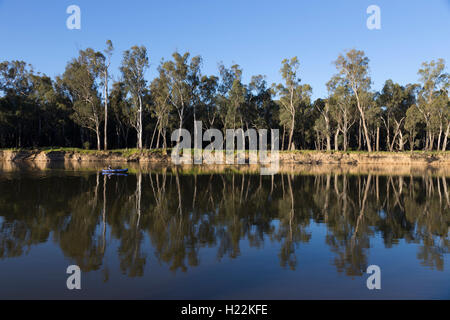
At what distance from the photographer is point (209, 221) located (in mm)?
13586

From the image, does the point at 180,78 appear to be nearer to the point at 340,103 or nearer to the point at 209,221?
the point at 340,103

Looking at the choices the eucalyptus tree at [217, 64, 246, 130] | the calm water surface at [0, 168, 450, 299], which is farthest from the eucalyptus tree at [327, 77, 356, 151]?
the calm water surface at [0, 168, 450, 299]

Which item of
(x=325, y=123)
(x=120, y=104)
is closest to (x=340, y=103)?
(x=325, y=123)

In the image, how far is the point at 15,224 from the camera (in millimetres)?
12664

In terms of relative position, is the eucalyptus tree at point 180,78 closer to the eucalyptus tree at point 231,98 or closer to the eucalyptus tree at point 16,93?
the eucalyptus tree at point 231,98

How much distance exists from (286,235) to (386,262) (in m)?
3.45

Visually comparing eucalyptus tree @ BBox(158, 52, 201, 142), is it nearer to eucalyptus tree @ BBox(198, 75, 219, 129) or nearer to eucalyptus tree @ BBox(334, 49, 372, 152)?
eucalyptus tree @ BBox(198, 75, 219, 129)

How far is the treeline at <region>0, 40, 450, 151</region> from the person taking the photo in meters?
59.1

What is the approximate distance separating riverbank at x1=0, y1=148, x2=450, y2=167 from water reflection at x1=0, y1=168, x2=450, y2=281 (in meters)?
33.6

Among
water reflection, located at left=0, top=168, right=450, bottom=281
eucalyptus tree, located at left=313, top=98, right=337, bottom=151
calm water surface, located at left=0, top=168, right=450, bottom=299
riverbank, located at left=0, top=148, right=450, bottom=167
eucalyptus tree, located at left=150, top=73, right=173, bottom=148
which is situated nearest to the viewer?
calm water surface, located at left=0, top=168, right=450, bottom=299

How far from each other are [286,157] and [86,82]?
123 feet

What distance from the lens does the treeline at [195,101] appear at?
5912 centimetres

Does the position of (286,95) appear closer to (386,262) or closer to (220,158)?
(220,158)
